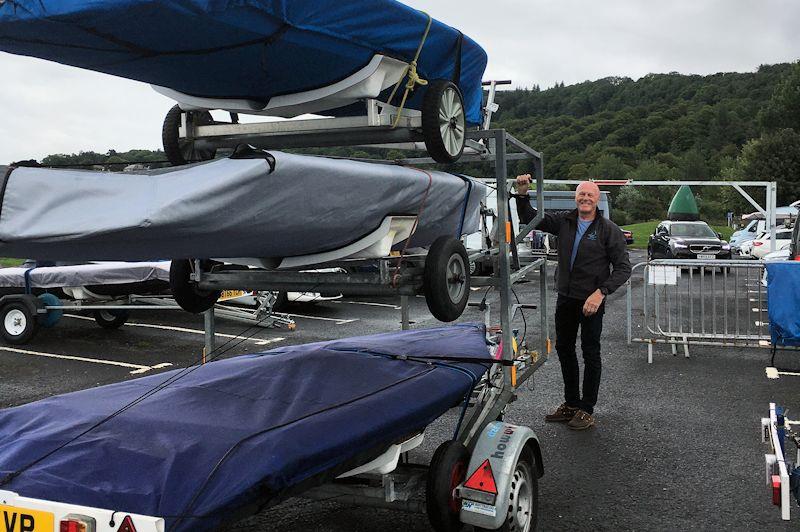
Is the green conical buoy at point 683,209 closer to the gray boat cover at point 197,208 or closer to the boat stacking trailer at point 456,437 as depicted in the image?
the boat stacking trailer at point 456,437

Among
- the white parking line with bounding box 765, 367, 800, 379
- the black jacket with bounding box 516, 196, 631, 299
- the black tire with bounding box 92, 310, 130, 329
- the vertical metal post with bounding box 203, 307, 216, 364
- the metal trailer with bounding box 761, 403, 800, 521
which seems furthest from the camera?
the black tire with bounding box 92, 310, 130, 329

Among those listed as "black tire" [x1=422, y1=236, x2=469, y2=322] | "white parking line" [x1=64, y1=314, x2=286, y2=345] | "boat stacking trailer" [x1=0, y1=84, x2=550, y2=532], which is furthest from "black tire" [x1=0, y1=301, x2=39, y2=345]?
"black tire" [x1=422, y1=236, x2=469, y2=322]

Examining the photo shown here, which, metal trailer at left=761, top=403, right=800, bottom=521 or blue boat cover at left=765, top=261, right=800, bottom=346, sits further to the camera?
blue boat cover at left=765, top=261, right=800, bottom=346

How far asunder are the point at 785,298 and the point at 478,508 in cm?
632

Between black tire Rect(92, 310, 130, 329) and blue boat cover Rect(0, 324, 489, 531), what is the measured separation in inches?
353

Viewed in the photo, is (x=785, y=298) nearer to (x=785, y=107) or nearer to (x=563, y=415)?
(x=563, y=415)

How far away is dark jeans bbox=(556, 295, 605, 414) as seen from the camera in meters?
6.42

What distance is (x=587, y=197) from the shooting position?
6406 millimetres

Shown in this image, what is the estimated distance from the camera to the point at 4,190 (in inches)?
102

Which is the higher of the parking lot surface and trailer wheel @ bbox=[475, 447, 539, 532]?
trailer wheel @ bbox=[475, 447, 539, 532]

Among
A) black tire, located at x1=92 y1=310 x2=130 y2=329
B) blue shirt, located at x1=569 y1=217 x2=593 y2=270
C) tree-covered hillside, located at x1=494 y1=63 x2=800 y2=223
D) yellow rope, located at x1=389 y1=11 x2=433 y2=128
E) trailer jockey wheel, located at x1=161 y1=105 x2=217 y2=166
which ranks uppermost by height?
tree-covered hillside, located at x1=494 y1=63 x2=800 y2=223

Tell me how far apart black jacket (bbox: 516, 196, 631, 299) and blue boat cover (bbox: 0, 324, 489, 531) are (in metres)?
2.35

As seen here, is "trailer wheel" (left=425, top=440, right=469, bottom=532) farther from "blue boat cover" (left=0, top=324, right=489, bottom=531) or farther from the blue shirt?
the blue shirt

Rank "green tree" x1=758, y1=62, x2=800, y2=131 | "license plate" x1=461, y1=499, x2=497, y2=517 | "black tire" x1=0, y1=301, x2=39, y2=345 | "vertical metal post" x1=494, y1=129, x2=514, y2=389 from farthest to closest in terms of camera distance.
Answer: "green tree" x1=758, y1=62, x2=800, y2=131
"black tire" x1=0, y1=301, x2=39, y2=345
"vertical metal post" x1=494, y1=129, x2=514, y2=389
"license plate" x1=461, y1=499, x2=497, y2=517
